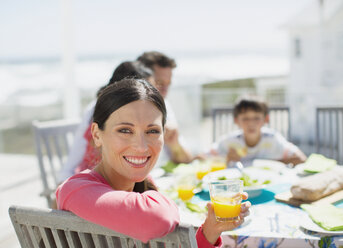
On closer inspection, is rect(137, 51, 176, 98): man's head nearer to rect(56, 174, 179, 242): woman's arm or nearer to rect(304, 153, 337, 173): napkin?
rect(304, 153, 337, 173): napkin

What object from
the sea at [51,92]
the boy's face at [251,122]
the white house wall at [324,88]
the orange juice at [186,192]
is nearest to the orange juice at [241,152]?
the boy's face at [251,122]

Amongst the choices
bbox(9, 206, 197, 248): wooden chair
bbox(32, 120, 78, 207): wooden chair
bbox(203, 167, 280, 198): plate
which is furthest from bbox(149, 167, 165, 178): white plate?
bbox(9, 206, 197, 248): wooden chair

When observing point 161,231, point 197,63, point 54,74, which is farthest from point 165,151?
point 197,63

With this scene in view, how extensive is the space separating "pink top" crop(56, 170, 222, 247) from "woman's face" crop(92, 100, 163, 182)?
0.20 meters

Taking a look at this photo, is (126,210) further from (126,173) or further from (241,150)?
(241,150)

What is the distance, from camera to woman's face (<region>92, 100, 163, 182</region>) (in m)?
0.95

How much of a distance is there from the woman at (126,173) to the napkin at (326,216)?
0.29m

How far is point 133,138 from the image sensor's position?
95cm

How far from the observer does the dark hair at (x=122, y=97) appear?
38.3 inches

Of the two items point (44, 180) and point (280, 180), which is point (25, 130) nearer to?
point (44, 180)

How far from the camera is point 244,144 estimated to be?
247cm

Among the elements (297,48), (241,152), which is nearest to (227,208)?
(241,152)

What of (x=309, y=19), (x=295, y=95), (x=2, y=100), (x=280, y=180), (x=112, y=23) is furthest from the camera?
(x=112, y=23)

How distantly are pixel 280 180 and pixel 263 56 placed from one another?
14.4 metres
